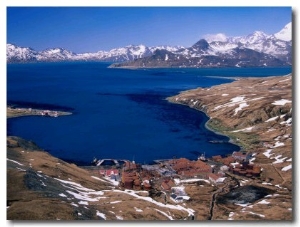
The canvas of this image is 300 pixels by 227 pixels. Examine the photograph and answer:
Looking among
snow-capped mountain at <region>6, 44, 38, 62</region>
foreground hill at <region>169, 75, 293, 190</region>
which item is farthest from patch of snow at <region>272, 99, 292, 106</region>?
snow-capped mountain at <region>6, 44, 38, 62</region>

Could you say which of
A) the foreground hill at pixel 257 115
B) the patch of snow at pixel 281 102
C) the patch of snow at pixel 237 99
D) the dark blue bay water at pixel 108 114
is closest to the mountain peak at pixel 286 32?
the dark blue bay water at pixel 108 114

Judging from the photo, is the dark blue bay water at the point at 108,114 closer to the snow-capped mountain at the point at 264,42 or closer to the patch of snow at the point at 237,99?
the snow-capped mountain at the point at 264,42

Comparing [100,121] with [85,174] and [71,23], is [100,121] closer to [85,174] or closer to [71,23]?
[85,174]

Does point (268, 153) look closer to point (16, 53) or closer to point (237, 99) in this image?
point (237, 99)

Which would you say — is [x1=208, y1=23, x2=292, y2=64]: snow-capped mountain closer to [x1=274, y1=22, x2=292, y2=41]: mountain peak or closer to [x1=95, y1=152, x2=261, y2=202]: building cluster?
[x1=274, y1=22, x2=292, y2=41]: mountain peak
